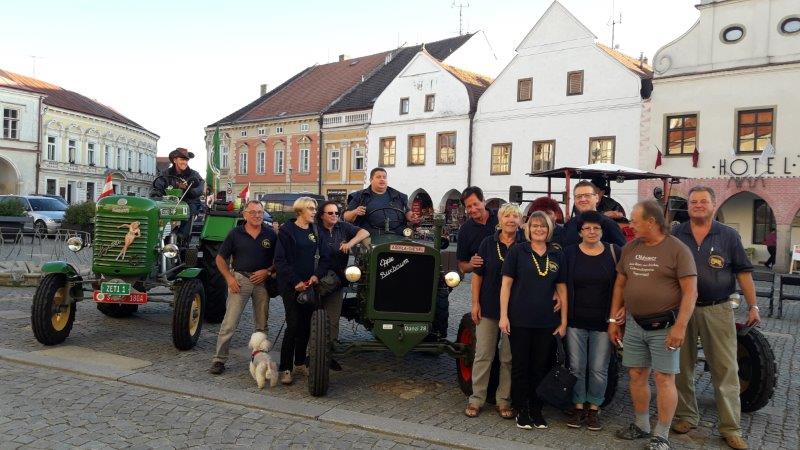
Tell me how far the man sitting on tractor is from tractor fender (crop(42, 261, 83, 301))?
1563mm

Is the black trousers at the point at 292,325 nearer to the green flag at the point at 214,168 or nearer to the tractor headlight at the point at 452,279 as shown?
the tractor headlight at the point at 452,279

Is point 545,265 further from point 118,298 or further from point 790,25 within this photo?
point 790,25

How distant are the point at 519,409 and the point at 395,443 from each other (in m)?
1.02

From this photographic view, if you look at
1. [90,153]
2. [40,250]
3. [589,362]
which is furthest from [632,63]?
[90,153]

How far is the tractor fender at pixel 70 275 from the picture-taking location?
23.6 ft

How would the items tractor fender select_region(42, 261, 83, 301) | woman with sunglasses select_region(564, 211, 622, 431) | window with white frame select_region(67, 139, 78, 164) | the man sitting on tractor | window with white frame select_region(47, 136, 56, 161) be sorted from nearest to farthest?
woman with sunglasses select_region(564, 211, 622, 431) < tractor fender select_region(42, 261, 83, 301) < the man sitting on tractor < window with white frame select_region(47, 136, 56, 161) < window with white frame select_region(67, 139, 78, 164)

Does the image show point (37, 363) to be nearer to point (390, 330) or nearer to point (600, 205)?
point (390, 330)

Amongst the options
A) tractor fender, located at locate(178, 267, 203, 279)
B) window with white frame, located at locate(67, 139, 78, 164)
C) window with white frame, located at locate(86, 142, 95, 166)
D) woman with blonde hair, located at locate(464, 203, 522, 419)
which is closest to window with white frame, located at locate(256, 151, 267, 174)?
window with white frame, located at locate(67, 139, 78, 164)

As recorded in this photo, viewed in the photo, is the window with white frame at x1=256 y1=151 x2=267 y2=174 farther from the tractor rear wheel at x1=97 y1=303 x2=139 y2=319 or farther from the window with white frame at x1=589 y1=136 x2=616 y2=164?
the tractor rear wheel at x1=97 y1=303 x2=139 y2=319

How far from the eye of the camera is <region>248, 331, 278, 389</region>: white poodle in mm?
5886

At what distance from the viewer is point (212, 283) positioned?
8.71 meters

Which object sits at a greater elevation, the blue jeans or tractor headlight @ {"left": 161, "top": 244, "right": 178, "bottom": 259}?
tractor headlight @ {"left": 161, "top": 244, "right": 178, "bottom": 259}

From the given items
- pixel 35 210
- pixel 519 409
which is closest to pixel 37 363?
pixel 519 409

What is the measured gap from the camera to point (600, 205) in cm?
812
